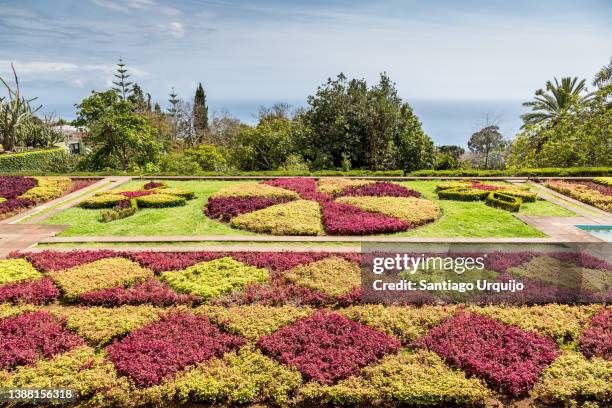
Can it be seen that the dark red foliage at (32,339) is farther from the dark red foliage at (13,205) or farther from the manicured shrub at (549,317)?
the dark red foliage at (13,205)

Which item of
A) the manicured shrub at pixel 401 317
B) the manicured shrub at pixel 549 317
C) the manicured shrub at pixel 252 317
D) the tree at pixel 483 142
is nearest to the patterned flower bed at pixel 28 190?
the manicured shrub at pixel 252 317

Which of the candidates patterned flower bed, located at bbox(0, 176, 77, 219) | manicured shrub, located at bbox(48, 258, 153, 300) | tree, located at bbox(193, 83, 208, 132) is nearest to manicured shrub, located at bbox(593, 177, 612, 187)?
manicured shrub, located at bbox(48, 258, 153, 300)

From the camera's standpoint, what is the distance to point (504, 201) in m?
12.6

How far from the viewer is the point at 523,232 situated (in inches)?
407

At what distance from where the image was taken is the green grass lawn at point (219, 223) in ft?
34.6

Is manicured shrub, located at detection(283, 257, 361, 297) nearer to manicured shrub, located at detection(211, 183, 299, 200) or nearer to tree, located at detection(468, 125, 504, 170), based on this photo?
manicured shrub, located at detection(211, 183, 299, 200)

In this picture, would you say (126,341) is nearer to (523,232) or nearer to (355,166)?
(523,232)

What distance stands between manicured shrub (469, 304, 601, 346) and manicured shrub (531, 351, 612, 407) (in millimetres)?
627

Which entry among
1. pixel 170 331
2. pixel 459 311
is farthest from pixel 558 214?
pixel 170 331

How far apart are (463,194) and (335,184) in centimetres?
415

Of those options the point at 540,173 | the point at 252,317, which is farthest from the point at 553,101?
the point at 252,317

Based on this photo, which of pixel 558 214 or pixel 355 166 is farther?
pixel 355 166

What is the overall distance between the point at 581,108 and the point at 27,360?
85.5ft

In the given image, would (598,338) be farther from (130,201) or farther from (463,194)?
(130,201)
